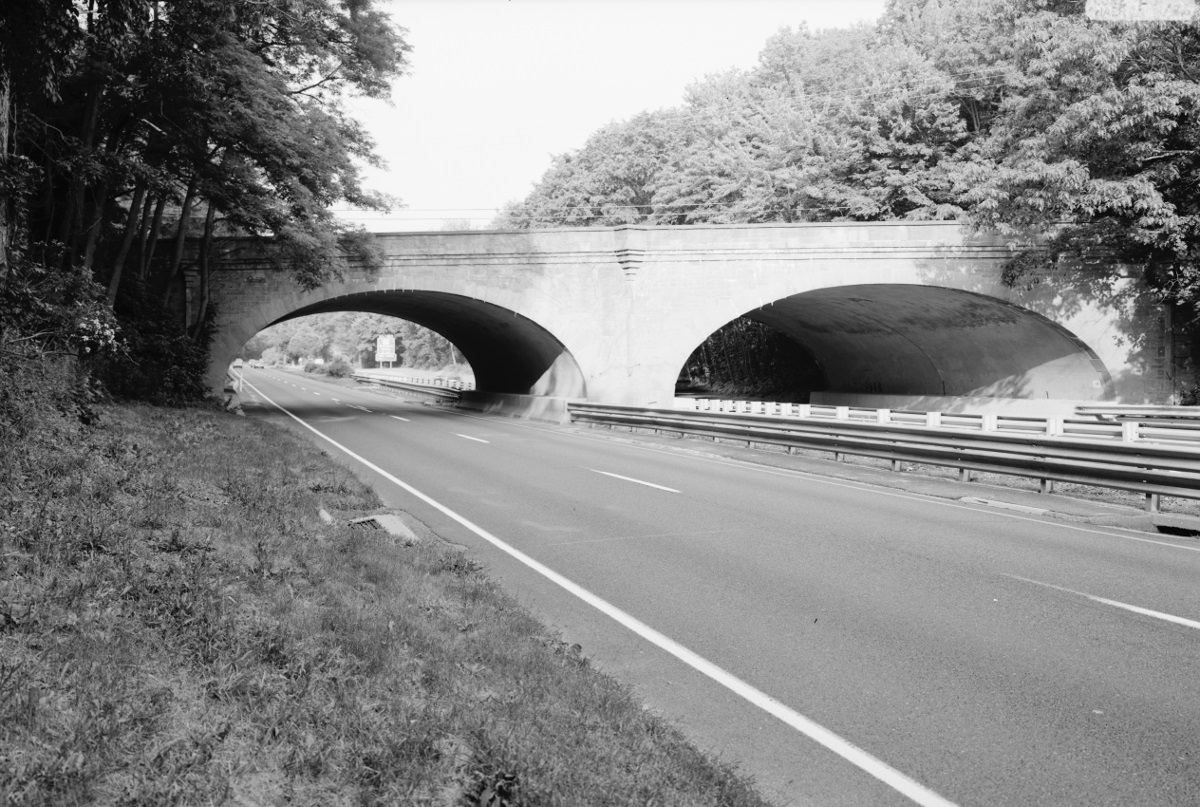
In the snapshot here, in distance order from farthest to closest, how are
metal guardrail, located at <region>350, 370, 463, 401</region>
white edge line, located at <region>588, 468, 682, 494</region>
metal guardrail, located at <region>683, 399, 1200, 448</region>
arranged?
1. metal guardrail, located at <region>350, 370, 463, 401</region>
2. metal guardrail, located at <region>683, 399, 1200, 448</region>
3. white edge line, located at <region>588, 468, 682, 494</region>

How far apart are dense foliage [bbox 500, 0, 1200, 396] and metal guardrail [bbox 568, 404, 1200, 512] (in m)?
11.1

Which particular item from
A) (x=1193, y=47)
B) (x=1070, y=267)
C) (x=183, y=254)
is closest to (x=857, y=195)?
(x=1070, y=267)

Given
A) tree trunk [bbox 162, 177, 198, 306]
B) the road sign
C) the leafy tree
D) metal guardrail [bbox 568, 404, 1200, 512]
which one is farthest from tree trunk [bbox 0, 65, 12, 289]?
the road sign

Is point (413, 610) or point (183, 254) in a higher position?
point (183, 254)

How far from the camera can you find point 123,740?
9.96ft

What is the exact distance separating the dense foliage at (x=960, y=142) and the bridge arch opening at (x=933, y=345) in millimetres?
2408

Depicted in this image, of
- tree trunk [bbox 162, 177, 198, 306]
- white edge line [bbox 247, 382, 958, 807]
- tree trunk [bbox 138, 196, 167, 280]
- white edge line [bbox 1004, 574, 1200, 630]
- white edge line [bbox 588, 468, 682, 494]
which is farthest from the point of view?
tree trunk [bbox 162, 177, 198, 306]

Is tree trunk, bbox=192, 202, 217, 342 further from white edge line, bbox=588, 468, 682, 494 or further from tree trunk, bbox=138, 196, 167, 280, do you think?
white edge line, bbox=588, 468, 682, 494

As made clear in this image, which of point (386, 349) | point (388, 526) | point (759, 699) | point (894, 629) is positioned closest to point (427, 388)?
point (388, 526)

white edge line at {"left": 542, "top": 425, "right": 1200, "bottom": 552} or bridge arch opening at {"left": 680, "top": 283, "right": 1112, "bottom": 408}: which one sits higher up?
bridge arch opening at {"left": 680, "top": 283, "right": 1112, "bottom": 408}

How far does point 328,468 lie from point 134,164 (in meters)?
8.75

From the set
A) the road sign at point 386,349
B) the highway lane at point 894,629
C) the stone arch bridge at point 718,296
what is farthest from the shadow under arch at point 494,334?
the road sign at point 386,349

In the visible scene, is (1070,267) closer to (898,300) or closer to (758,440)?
(898,300)

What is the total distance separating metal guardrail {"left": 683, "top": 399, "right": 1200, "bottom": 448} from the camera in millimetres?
15352
